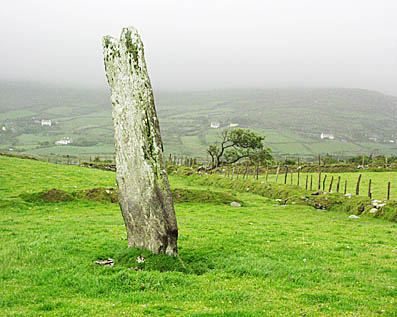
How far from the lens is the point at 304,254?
12.3 m

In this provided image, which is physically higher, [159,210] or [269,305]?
[159,210]

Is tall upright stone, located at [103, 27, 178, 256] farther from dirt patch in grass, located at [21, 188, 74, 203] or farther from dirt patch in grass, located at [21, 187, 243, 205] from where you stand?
dirt patch in grass, located at [21, 187, 243, 205]

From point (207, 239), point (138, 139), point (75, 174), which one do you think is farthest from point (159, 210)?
point (75, 174)

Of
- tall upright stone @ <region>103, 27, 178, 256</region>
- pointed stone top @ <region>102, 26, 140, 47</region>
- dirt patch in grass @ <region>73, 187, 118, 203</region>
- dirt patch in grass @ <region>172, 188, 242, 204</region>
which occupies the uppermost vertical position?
pointed stone top @ <region>102, 26, 140, 47</region>

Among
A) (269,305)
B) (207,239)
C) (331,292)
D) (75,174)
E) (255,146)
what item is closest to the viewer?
(269,305)

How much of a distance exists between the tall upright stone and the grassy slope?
121cm

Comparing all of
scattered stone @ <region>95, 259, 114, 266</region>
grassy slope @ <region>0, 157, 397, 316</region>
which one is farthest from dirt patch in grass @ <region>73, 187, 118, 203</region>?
scattered stone @ <region>95, 259, 114, 266</region>

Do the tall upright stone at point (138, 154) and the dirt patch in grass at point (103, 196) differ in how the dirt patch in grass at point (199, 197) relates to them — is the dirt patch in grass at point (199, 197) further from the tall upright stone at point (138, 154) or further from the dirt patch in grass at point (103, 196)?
the tall upright stone at point (138, 154)

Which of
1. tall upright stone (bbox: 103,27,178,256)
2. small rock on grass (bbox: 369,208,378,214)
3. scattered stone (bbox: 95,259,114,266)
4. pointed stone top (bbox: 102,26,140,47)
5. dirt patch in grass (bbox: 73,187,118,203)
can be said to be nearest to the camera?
scattered stone (bbox: 95,259,114,266)

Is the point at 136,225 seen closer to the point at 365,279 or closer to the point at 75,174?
the point at 365,279

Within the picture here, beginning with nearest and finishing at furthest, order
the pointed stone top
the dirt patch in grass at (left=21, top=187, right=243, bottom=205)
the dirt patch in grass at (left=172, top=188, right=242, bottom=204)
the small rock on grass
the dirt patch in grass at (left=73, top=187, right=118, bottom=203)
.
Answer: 1. the pointed stone top
2. the small rock on grass
3. the dirt patch in grass at (left=21, top=187, right=243, bottom=205)
4. the dirt patch in grass at (left=73, top=187, right=118, bottom=203)
5. the dirt patch in grass at (left=172, top=188, right=242, bottom=204)

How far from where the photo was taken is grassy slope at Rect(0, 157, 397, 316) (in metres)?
7.60

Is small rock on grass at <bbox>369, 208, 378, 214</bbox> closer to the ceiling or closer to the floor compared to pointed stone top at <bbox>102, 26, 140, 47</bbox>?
closer to the floor

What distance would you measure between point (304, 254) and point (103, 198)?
19.0 meters
